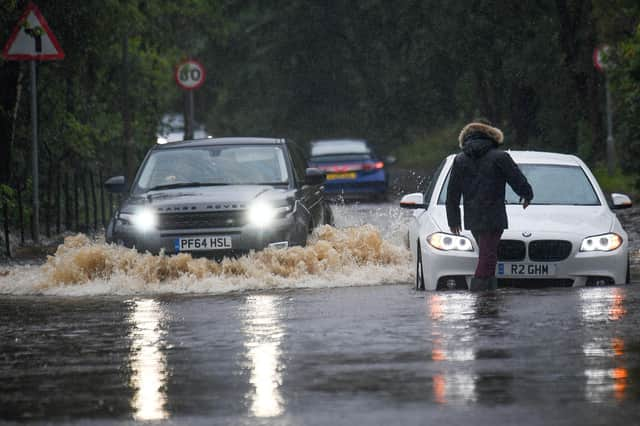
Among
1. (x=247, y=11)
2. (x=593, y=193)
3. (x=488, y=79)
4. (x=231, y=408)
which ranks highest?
(x=247, y=11)

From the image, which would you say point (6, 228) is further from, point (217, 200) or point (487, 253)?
point (487, 253)

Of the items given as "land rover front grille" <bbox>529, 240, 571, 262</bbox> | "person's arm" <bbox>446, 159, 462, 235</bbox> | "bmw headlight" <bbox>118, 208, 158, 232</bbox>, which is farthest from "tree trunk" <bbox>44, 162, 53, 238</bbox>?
"land rover front grille" <bbox>529, 240, 571, 262</bbox>

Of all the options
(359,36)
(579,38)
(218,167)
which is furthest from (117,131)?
(359,36)

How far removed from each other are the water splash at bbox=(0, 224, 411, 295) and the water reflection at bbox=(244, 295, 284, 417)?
1532mm

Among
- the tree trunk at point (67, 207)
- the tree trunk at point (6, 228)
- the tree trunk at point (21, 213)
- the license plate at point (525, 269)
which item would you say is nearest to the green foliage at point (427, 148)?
the tree trunk at point (67, 207)

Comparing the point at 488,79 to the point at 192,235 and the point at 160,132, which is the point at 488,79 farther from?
the point at 192,235

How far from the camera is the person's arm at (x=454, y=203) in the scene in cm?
1445

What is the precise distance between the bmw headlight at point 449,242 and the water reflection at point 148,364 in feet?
8.46

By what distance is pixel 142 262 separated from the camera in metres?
17.0

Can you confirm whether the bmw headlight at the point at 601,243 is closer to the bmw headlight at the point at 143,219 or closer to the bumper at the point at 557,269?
the bumper at the point at 557,269

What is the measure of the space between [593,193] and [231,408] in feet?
27.1

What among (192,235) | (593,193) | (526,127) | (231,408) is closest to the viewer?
(231,408)

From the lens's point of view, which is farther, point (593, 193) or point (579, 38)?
point (579, 38)

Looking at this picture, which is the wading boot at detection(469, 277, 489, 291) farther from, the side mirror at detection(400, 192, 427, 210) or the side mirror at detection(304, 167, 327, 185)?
the side mirror at detection(304, 167, 327, 185)
